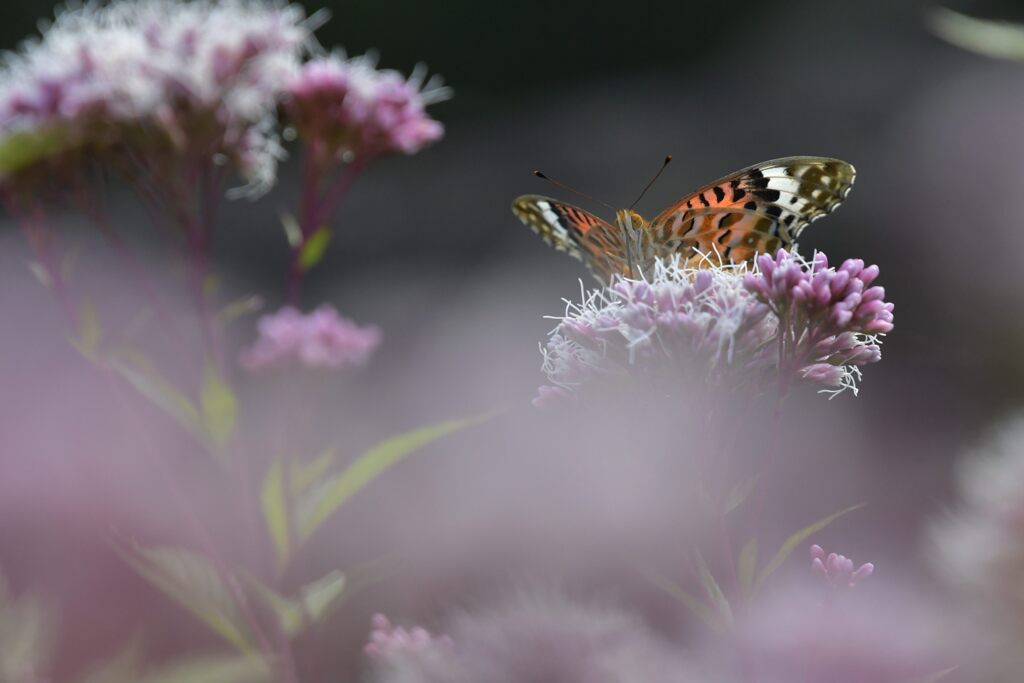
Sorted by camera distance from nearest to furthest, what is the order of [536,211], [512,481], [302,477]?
1. [302,477]
2. [536,211]
3. [512,481]

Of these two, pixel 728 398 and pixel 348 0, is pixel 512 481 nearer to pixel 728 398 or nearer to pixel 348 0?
pixel 728 398

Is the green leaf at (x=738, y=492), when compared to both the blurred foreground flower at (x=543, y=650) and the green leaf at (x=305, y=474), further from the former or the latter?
the green leaf at (x=305, y=474)

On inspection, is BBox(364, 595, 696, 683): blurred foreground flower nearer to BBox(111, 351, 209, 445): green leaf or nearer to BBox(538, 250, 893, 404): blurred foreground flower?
BBox(538, 250, 893, 404): blurred foreground flower

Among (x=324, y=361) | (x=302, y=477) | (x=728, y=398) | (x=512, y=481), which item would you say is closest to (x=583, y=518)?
(x=512, y=481)

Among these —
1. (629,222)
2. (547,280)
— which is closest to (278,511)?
(629,222)

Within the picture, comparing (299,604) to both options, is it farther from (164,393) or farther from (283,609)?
(164,393)
